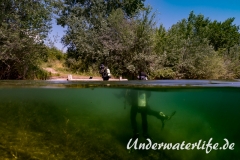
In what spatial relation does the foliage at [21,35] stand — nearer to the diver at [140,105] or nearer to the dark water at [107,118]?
the dark water at [107,118]

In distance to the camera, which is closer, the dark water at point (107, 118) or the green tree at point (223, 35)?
the dark water at point (107, 118)

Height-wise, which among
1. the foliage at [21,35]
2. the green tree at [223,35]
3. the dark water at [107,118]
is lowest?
the dark water at [107,118]

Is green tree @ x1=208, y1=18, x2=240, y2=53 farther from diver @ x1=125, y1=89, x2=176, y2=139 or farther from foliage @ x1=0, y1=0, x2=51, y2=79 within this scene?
diver @ x1=125, y1=89, x2=176, y2=139

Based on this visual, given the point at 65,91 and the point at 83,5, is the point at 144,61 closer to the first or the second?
the point at 83,5

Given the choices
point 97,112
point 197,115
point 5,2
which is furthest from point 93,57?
point 197,115

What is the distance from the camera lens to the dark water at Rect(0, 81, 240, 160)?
41.2 feet

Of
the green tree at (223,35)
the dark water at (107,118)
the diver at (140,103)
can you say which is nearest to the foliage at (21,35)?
the dark water at (107,118)

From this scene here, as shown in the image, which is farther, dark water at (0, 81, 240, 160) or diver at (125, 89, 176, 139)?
diver at (125, 89, 176, 139)

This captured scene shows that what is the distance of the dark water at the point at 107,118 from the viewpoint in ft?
41.2

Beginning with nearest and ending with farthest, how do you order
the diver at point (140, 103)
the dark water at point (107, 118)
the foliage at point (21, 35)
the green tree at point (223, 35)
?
the dark water at point (107, 118)
the diver at point (140, 103)
the foliage at point (21, 35)
the green tree at point (223, 35)

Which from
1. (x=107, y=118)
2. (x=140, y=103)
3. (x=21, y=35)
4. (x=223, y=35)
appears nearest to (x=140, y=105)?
(x=140, y=103)

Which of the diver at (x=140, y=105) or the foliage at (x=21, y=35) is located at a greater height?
the foliage at (x=21, y=35)

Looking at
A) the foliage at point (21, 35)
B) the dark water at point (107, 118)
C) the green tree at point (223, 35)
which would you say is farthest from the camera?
the green tree at point (223, 35)

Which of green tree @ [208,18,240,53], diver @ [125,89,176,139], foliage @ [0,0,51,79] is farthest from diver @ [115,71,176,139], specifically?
green tree @ [208,18,240,53]
